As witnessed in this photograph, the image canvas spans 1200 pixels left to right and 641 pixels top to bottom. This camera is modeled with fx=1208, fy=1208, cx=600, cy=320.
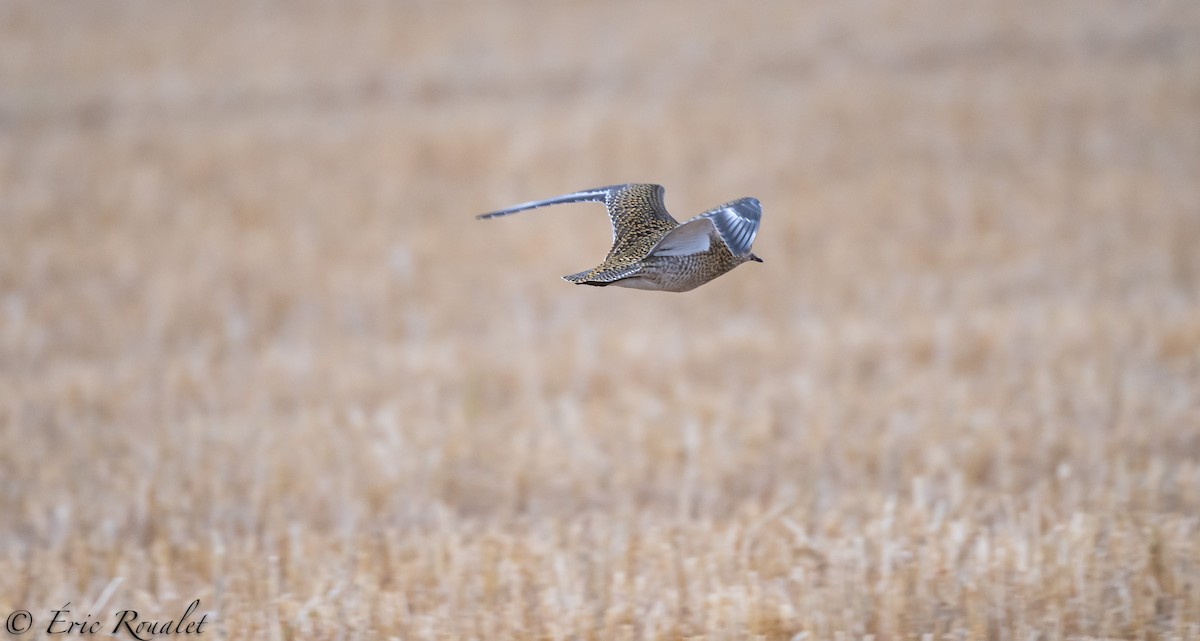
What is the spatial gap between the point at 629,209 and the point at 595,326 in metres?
4.91

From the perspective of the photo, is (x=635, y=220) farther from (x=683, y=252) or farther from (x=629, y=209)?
(x=683, y=252)

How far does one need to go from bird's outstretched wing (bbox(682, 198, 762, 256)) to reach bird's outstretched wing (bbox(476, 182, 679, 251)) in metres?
0.57

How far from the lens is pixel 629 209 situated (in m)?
3.98

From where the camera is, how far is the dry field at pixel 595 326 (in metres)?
4.53

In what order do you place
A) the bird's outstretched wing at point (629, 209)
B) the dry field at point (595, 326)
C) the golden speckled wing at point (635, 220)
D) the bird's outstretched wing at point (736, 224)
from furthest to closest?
the dry field at point (595, 326) < the bird's outstretched wing at point (629, 209) < the golden speckled wing at point (635, 220) < the bird's outstretched wing at point (736, 224)

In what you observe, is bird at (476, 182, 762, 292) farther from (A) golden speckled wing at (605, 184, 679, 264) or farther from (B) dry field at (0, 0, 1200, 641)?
(B) dry field at (0, 0, 1200, 641)

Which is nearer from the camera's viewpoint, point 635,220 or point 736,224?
point 736,224

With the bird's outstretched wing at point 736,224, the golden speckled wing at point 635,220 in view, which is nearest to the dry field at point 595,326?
the golden speckled wing at point 635,220

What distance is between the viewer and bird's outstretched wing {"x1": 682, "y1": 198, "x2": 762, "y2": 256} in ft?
9.89

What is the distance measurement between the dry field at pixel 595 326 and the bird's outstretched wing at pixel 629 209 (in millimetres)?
1292

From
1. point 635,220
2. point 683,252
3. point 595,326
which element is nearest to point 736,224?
point 683,252

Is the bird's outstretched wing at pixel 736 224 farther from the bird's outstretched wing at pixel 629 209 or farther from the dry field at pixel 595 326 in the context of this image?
the dry field at pixel 595 326

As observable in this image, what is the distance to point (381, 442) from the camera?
6.62m

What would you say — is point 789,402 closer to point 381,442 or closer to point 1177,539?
point 381,442
